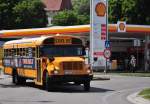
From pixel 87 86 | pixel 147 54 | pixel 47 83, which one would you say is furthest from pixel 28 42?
pixel 147 54

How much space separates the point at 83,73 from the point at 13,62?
8.12m

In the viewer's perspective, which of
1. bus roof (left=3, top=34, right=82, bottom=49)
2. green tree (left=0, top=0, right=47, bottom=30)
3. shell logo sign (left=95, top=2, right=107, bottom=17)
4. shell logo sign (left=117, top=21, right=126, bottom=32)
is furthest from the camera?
green tree (left=0, top=0, right=47, bottom=30)

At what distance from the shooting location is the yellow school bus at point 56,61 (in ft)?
86.7

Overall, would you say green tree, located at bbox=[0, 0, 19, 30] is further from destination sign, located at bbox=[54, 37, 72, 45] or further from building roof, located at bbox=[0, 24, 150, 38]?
destination sign, located at bbox=[54, 37, 72, 45]

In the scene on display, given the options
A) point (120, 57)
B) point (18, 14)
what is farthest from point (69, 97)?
point (18, 14)

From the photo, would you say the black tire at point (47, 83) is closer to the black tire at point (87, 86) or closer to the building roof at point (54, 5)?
the black tire at point (87, 86)

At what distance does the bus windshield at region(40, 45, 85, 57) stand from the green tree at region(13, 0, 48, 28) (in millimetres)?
67612

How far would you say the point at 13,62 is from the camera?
3362cm

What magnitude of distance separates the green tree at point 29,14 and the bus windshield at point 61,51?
2662 inches

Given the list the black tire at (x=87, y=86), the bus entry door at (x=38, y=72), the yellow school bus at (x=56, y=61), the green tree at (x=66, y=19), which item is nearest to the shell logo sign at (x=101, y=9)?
the yellow school bus at (x=56, y=61)

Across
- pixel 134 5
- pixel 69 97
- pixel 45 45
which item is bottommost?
pixel 69 97

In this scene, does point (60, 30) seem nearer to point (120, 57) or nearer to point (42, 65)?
point (120, 57)

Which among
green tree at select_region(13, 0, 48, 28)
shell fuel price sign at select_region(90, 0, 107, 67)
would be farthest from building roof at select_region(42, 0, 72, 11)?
shell fuel price sign at select_region(90, 0, 107, 67)

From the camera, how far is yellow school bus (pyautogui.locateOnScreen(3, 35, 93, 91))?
1040 inches
